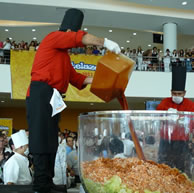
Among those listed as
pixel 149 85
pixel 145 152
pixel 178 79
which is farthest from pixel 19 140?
pixel 149 85

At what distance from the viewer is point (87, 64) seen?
9258 mm

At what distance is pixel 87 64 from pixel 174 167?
334 inches

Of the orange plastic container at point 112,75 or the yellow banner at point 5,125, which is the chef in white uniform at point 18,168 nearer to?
the orange plastic container at point 112,75

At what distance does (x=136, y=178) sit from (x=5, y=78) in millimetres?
9035

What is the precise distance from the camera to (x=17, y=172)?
2.59 m

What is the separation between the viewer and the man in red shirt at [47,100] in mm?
1611

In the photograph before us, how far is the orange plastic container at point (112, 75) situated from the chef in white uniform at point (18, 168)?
1560 mm

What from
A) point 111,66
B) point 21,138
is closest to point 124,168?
point 111,66

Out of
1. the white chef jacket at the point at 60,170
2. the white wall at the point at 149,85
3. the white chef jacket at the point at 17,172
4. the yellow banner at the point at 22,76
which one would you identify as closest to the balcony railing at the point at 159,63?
the white wall at the point at 149,85

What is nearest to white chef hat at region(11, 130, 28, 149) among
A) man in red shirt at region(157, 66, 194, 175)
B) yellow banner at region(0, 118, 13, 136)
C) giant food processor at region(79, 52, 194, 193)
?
giant food processor at region(79, 52, 194, 193)

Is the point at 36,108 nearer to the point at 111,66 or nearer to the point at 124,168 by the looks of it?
the point at 111,66

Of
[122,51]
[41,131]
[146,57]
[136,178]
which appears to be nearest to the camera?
[136,178]

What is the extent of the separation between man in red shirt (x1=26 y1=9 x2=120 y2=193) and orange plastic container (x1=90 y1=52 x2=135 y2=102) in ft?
0.98

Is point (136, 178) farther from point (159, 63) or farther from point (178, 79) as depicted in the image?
point (159, 63)
